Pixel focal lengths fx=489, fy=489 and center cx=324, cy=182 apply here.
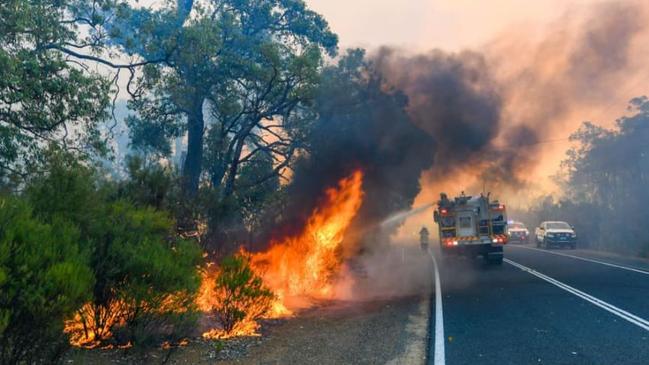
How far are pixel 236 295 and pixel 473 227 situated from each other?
14.2m

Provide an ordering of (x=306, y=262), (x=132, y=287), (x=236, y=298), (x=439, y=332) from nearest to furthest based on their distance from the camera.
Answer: (x=132, y=287), (x=439, y=332), (x=236, y=298), (x=306, y=262)

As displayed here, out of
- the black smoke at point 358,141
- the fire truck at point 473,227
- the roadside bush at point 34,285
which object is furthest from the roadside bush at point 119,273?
the fire truck at point 473,227

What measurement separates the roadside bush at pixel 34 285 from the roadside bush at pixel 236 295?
3.56m

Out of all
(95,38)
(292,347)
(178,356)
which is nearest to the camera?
(178,356)

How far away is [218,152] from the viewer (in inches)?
738

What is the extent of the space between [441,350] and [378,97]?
15180 millimetres

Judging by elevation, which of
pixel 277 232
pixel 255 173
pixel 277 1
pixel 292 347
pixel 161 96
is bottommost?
pixel 292 347

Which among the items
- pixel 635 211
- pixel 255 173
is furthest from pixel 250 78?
pixel 635 211

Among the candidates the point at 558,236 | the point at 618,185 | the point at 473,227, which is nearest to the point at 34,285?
the point at 473,227

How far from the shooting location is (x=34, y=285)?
458 cm

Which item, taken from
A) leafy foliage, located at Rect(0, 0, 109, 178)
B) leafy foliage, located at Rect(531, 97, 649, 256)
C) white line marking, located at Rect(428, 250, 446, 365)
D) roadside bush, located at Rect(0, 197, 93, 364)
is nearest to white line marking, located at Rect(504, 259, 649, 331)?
white line marking, located at Rect(428, 250, 446, 365)

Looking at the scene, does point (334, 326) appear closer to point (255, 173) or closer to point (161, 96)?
point (161, 96)

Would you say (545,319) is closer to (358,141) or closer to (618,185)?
(358,141)

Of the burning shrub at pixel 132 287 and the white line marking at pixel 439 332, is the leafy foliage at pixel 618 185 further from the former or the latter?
the burning shrub at pixel 132 287
